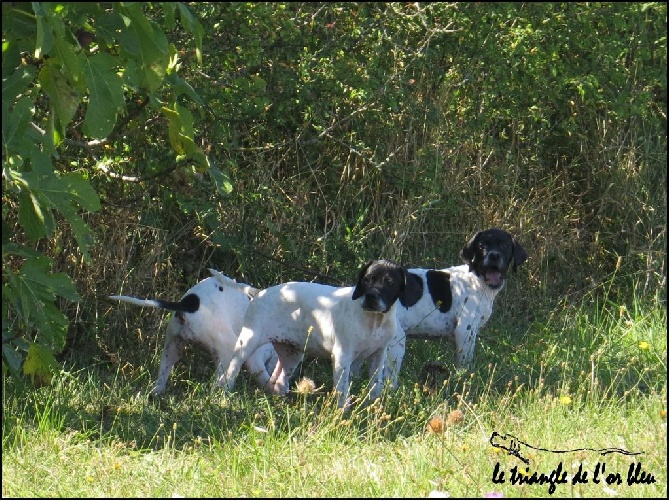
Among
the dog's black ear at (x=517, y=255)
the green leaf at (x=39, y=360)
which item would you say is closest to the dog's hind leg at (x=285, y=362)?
the dog's black ear at (x=517, y=255)

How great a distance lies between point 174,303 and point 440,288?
1841 millimetres

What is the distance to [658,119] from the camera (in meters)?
9.17

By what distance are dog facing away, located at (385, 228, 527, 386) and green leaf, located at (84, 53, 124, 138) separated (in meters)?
3.52

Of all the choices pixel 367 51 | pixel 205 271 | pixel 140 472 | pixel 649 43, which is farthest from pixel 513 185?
pixel 140 472

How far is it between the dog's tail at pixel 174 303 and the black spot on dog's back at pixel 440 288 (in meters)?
1.63

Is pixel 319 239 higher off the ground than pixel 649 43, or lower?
lower

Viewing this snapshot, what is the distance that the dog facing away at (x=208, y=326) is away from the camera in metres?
6.59

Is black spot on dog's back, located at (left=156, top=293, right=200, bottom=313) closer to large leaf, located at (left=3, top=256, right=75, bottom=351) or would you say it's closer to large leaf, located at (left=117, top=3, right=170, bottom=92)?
large leaf, located at (left=3, top=256, right=75, bottom=351)

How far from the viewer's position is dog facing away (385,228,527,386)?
7.21 metres

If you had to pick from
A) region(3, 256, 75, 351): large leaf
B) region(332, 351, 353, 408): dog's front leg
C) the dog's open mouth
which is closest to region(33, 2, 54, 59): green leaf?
region(3, 256, 75, 351): large leaf

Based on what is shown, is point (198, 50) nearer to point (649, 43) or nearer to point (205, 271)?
point (205, 271)

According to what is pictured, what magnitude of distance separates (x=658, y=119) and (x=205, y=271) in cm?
410

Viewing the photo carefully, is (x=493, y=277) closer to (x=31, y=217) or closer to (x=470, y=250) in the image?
(x=470, y=250)

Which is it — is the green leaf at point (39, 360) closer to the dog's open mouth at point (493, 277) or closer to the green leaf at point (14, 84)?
the green leaf at point (14, 84)
